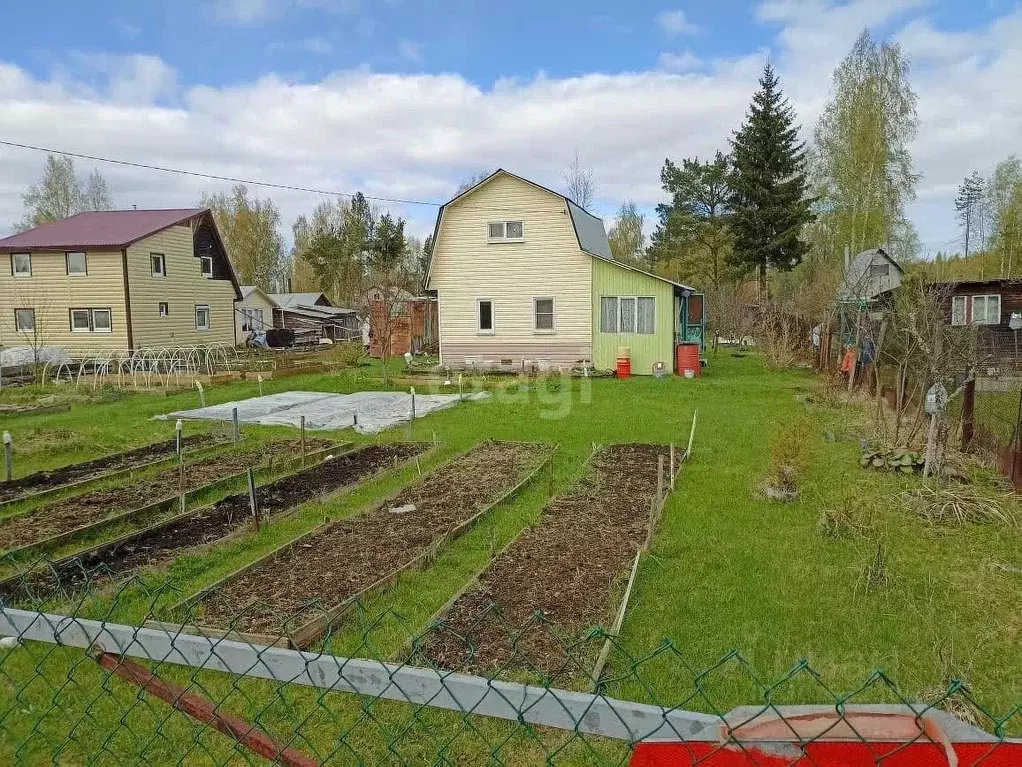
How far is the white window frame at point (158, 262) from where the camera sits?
2616cm

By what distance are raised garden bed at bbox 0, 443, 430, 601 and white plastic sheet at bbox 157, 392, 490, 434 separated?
115 inches

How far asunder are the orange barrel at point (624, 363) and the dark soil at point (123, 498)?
11066 millimetres

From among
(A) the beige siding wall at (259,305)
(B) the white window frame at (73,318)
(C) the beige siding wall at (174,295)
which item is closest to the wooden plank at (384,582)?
(C) the beige siding wall at (174,295)

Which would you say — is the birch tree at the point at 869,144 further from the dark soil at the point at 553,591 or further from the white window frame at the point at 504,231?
the dark soil at the point at 553,591

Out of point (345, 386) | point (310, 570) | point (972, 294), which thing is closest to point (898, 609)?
point (310, 570)

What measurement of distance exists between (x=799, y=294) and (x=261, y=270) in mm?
42529

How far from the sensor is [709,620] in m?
4.77

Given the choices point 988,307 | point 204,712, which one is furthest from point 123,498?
point 988,307

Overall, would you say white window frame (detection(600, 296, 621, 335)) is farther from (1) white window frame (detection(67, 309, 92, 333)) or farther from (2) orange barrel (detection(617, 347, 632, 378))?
(1) white window frame (detection(67, 309, 92, 333))

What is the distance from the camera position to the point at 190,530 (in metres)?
6.84

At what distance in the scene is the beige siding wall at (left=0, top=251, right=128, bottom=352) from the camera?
24.8 meters

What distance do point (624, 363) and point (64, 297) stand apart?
20659 millimetres

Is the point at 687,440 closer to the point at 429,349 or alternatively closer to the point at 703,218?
the point at 429,349

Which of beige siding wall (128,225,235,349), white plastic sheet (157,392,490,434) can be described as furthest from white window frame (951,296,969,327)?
beige siding wall (128,225,235,349)
